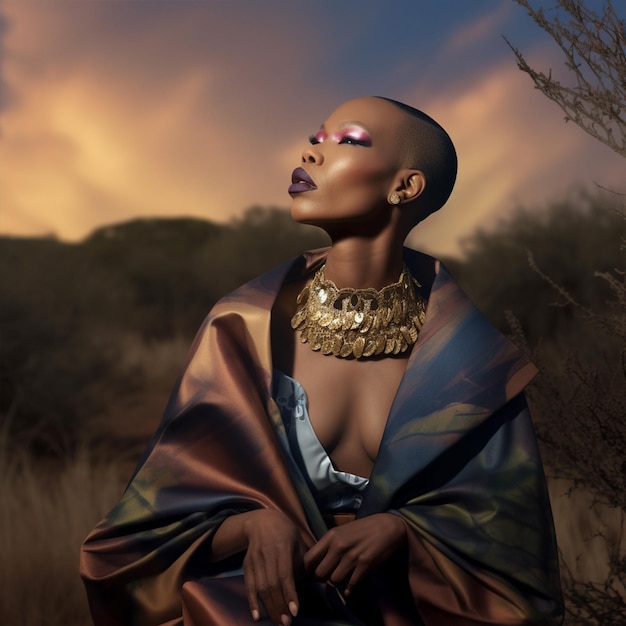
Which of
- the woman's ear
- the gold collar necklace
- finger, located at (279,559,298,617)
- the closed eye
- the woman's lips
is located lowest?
finger, located at (279,559,298,617)

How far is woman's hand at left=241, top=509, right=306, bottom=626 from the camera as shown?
190 centimetres

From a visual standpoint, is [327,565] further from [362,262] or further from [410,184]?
[410,184]

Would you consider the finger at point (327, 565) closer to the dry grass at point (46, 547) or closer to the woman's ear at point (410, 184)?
the woman's ear at point (410, 184)

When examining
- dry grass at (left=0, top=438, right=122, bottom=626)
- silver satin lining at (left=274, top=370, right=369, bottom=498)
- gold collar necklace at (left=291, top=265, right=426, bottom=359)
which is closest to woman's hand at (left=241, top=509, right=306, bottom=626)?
silver satin lining at (left=274, top=370, right=369, bottom=498)

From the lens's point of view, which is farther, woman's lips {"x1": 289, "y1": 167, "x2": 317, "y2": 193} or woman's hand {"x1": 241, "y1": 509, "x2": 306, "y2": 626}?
woman's lips {"x1": 289, "y1": 167, "x2": 317, "y2": 193}

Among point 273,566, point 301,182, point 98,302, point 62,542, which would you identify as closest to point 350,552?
point 273,566

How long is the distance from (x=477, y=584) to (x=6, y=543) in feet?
10.8

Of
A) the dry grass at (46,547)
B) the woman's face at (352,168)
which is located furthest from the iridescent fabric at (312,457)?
the dry grass at (46,547)

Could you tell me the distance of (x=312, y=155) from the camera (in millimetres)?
2160

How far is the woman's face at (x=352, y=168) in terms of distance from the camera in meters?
2.12

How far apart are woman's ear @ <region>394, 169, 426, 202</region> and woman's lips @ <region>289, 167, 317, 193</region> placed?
0.60 ft

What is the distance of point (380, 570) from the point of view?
206 centimetres

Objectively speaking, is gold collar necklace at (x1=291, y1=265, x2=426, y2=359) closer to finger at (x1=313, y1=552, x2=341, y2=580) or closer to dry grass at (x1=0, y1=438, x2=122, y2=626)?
finger at (x1=313, y1=552, x2=341, y2=580)

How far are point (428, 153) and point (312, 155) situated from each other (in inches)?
9.9
